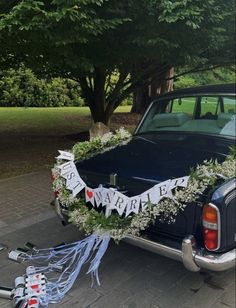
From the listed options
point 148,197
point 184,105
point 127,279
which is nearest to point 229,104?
point 184,105

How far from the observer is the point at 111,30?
630 cm

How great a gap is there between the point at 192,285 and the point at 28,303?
1.47 metres

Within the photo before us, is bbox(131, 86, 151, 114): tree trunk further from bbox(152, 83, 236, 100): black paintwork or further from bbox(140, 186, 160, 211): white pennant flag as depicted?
bbox(140, 186, 160, 211): white pennant flag

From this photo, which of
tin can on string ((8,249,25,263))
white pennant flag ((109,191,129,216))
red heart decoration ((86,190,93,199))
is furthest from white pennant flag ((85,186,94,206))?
tin can on string ((8,249,25,263))

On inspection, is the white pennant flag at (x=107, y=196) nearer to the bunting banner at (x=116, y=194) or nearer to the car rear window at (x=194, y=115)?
the bunting banner at (x=116, y=194)

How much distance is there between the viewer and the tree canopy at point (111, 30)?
486cm

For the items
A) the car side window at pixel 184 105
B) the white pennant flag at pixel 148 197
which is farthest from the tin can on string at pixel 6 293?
the car side window at pixel 184 105

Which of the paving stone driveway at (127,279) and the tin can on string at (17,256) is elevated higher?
the tin can on string at (17,256)

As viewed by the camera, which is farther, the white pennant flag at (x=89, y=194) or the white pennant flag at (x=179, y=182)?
the white pennant flag at (x=89, y=194)

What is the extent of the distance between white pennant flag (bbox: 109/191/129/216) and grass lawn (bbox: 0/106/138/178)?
411 centimetres

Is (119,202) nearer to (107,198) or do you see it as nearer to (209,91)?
(107,198)

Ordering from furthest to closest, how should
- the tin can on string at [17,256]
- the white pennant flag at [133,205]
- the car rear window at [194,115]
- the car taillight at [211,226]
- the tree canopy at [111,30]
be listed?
1. the tree canopy at [111,30]
2. the car rear window at [194,115]
3. the tin can on string at [17,256]
4. the white pennant flag at [133,205]
5. the car taillight at [211,226]

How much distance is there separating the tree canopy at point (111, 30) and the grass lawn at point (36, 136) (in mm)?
2008

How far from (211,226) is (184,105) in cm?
224
